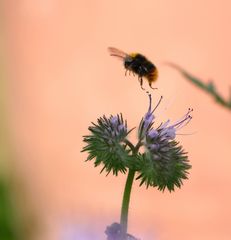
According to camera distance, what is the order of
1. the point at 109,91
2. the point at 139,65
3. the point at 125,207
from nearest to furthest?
the point at 125,207 < the point at 139,65 < the point at 109,91

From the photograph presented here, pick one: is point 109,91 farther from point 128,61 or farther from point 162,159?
point 162,159

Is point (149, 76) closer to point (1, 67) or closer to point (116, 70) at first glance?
point (116, 70)

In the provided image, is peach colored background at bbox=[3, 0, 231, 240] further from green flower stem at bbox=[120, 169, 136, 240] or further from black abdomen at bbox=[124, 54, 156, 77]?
green flower stem at bbox=[120, 169, 136, 240]

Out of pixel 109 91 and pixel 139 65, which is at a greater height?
pixel 109 91

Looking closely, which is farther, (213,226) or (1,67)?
(1,67)

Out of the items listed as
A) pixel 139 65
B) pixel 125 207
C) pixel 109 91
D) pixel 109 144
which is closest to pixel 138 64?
pixel 139 65

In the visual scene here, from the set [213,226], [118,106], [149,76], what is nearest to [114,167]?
[149,76]

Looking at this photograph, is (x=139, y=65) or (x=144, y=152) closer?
(x=144, y=152)
